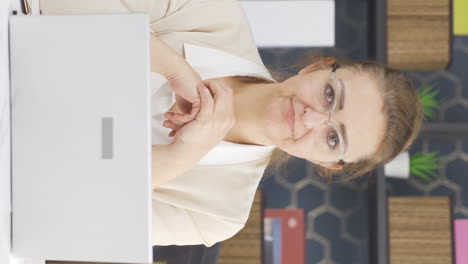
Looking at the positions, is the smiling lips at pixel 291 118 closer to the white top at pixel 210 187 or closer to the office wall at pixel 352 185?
the white top at pixel 210 187

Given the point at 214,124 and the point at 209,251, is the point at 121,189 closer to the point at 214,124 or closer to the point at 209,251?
the point at 214,124

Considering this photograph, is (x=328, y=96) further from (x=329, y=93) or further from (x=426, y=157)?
(x=426, y=157)

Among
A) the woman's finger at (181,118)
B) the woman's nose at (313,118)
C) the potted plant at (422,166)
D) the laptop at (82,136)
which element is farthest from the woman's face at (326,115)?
the potted plant at (422,166)

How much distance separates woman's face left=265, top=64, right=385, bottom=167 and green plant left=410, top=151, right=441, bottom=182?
1.10 meters

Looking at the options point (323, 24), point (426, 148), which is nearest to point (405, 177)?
point (426, 148)

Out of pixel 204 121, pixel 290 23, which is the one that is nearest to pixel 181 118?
pixel 204 121

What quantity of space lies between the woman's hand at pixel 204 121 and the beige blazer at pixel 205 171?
185 mm

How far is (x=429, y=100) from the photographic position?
7.35 ft

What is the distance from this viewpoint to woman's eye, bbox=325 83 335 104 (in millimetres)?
1181

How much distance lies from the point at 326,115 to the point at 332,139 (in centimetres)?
6

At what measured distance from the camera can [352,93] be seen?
119cm

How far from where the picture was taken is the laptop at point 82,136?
27.6 inches

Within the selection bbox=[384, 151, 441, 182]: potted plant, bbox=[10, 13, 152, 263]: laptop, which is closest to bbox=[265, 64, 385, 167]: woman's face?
bbox=[10, 13, 152, 263]: laptop

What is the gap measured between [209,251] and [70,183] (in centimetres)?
87
